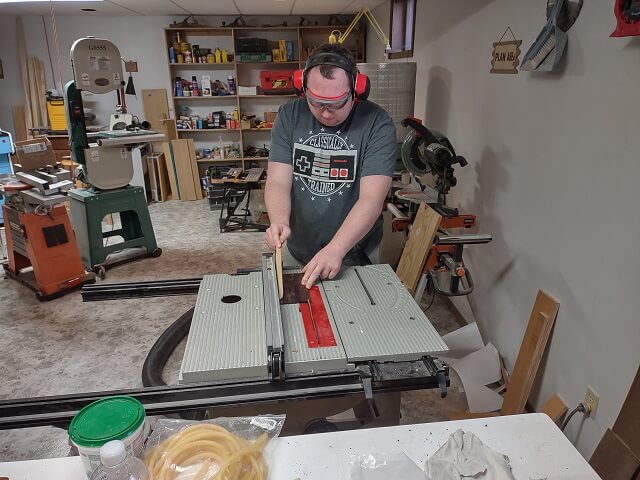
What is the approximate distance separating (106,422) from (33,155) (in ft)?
10.1

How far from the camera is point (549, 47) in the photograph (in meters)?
1.73

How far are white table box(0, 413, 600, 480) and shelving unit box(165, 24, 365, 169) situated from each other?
17.7 feet

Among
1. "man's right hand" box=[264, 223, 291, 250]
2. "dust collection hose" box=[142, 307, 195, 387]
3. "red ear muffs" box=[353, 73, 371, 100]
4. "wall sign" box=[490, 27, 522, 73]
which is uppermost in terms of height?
"wall sign" box=[490, 27, 522, 73]

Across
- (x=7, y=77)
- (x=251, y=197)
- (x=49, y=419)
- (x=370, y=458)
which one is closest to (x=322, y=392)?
(x=370, y=458)

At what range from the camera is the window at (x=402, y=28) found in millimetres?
3885

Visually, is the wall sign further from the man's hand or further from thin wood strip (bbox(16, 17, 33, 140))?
thin wood strip (bbox(16, 17, 33, 140))

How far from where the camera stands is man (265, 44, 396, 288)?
131 centimetres

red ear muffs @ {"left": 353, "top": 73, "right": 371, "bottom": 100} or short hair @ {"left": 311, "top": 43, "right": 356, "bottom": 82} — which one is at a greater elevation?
short hair @ {"left": 311, "top": 43, "right": 356, "bottom": 82}

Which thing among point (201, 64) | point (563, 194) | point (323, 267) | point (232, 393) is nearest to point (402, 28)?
point (201, 64)

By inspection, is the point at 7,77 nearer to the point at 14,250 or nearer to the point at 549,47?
the point at 14,250

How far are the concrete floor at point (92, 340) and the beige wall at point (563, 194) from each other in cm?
60

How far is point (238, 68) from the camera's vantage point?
19.5 ft

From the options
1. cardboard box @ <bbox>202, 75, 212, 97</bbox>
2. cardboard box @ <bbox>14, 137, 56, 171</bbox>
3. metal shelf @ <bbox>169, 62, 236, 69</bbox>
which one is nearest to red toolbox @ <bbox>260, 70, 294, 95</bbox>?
metal shelf @ <bbox>169, 62, 236, 69</bbox>

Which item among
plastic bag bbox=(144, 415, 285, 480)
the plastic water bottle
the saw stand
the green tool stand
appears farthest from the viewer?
the green tool stand
